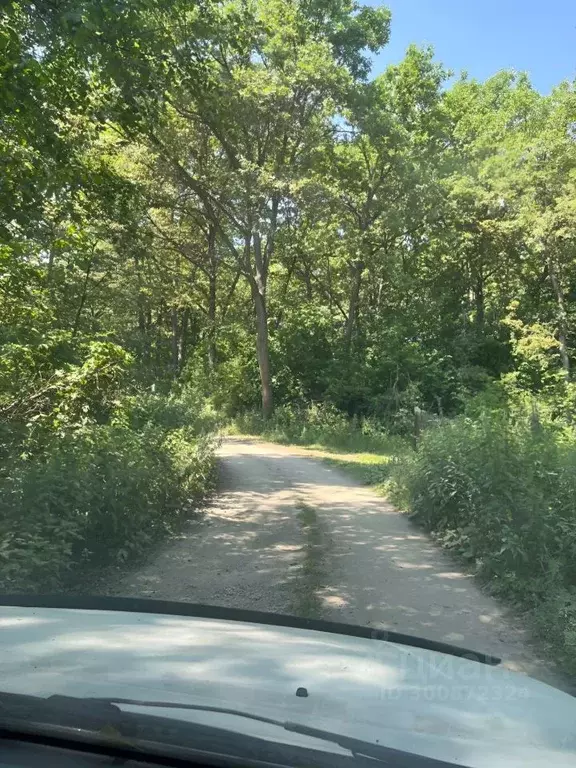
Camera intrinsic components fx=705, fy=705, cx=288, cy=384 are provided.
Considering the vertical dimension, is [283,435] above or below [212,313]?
below

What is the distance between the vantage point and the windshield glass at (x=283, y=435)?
9.73 feet

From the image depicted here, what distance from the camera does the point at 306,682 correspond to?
111 inches

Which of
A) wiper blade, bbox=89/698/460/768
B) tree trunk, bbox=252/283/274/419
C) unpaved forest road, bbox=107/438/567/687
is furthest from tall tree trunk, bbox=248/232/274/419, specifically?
wiper blade, bbox=89/698/460/768

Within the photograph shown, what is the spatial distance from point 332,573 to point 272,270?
34788 millimetres

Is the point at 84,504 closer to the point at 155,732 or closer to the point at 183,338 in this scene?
the point at 155,732

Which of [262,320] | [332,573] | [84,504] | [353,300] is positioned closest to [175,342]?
[353,300]

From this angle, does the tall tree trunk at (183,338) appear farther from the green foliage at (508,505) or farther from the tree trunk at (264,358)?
the green foliage at (508,505)

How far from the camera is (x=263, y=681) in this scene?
2.78m

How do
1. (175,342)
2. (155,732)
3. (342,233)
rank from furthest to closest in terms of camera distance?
(175,342)
(342,233)
(155,732)

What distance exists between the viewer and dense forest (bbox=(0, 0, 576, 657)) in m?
7.59

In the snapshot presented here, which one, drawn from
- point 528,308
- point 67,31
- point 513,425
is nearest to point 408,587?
point 513,425

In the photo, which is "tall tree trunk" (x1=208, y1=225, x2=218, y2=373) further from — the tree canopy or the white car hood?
the white car hood

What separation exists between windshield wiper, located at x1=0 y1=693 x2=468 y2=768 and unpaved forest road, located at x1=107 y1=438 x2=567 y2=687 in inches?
137

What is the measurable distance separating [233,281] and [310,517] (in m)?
31.2
